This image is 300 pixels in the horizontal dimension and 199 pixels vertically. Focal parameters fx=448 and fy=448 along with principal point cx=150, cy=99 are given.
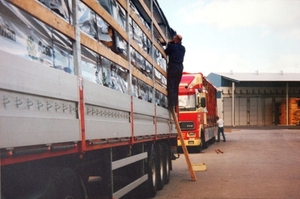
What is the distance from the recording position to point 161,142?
10.6 meters

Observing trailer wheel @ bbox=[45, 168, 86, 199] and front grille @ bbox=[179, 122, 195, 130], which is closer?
trailer wheel @ bbox=[45, 168, 86, 199]

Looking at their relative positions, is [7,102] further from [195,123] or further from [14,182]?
[195,123]

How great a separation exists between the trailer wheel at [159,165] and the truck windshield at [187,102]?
10.5 meters

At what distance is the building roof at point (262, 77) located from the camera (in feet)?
187

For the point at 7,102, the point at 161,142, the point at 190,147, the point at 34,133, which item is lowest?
the point at 190,147

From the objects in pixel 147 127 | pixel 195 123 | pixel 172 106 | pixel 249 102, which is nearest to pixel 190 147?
pixel 195 123

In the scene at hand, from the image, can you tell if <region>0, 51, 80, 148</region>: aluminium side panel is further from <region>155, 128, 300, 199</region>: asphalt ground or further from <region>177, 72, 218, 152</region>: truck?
<region>177, 72, 218, 152</region>: truck

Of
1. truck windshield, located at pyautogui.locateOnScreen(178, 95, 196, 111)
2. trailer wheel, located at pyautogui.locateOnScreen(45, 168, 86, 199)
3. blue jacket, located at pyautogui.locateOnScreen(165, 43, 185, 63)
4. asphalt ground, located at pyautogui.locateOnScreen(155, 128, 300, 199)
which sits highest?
blue jacket, located at pyautogui.locateOnScreen(165, 43, 185, 63)

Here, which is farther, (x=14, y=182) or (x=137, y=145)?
(x=137, y=145)

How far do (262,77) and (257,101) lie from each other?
10.9 ft

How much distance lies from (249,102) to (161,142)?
4945 centimetres

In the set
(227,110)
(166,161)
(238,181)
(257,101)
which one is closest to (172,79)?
(166,161)

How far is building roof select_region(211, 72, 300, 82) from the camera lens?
187 feet

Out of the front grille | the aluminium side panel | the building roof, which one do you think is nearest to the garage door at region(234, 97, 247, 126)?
the building roof
